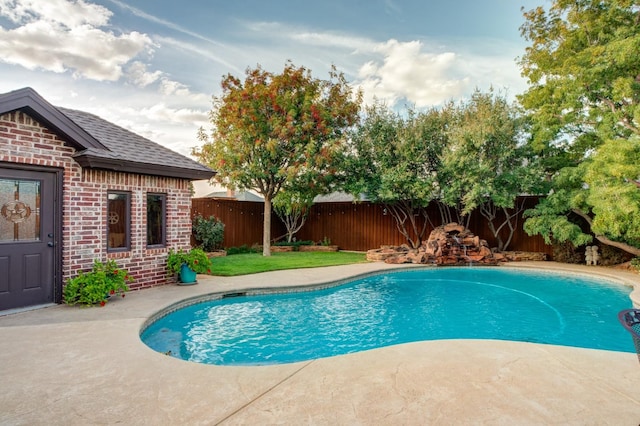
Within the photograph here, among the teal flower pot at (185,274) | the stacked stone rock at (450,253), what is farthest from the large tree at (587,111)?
the teal flower pot at (185,274)

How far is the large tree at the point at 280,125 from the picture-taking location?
12531 mm

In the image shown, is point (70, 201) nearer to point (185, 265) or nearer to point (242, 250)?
point (185, 265)

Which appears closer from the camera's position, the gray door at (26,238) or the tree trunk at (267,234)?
the gray door at (26,238)

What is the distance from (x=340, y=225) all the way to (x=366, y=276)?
7.20 meters

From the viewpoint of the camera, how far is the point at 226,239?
1528 centimetres

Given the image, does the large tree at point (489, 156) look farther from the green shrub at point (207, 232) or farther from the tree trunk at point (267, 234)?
the green shrub at point (207, 232)

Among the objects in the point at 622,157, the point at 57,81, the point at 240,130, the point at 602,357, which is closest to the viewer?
the point at 602,357

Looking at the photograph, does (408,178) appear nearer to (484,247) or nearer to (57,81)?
(484,247)

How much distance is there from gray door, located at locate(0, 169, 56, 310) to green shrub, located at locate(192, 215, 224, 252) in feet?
23.4

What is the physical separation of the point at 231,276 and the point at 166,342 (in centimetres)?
431

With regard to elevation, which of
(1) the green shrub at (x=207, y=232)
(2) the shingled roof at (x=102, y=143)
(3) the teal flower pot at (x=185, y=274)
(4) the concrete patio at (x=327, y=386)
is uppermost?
(2) the shingled roof at (x=102, y=143)

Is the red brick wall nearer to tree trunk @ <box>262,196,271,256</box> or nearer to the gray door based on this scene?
the gray door

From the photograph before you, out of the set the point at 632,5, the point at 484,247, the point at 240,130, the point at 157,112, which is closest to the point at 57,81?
the point at 157,112

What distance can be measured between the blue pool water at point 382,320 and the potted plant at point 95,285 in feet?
3.92
